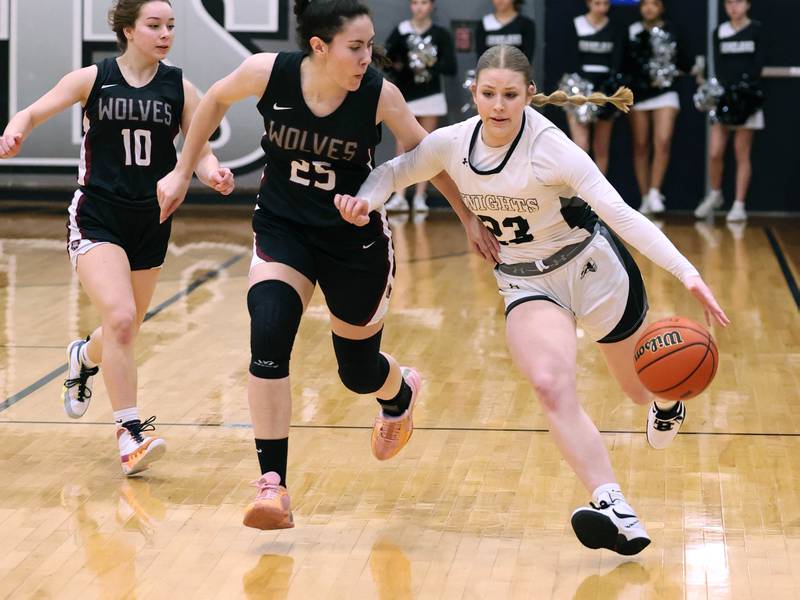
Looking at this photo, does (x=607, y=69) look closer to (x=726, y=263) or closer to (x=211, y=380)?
(x=726, y=263)

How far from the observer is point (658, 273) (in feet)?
31.5

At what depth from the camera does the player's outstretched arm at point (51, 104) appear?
4957 mm

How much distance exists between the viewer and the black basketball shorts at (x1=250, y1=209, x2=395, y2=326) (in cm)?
436

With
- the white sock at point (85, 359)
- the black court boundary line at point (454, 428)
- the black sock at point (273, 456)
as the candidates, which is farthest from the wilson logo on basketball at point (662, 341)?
the white sock at point (85, 359)

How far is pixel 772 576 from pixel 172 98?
2822mm

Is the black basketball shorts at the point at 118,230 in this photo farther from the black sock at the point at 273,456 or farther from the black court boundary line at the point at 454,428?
the black sock at the point at 273,456

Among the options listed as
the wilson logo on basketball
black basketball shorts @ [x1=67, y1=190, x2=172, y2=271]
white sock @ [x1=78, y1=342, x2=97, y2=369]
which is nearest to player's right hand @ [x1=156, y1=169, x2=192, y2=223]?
black basketball shorts @ [x1=67, y1=190, x2=172, y2=271]

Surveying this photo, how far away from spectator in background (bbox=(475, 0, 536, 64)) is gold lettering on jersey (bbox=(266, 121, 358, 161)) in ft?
28.1

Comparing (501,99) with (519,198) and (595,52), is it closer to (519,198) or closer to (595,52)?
(519,198)

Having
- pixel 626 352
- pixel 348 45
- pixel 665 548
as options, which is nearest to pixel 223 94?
pixel 348 45

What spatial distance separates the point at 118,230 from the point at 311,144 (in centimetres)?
114

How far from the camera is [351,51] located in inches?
165

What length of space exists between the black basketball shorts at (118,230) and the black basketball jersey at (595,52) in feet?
26.7

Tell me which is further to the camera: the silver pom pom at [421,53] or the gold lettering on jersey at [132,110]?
the silver pom pom at [421,53]
